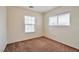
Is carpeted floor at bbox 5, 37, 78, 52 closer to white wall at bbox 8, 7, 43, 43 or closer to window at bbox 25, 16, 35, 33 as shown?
white wall at bbox 8, 7, 43, 43

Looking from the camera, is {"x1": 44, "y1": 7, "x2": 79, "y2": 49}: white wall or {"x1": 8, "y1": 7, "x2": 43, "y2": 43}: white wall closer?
{"x1": 44, "y1": 7, "x2": 79, "y2": 49}: white wall

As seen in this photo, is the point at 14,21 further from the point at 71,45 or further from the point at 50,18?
the point at 71,45

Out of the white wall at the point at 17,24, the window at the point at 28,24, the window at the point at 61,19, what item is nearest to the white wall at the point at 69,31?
the window at the point at 61,19

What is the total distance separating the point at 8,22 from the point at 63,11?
8.48 ft

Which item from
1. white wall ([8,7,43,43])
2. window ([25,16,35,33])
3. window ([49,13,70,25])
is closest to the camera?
window ([49,13,70,25])

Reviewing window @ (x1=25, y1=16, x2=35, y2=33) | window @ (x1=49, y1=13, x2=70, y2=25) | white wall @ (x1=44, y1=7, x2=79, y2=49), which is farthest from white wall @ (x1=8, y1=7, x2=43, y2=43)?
white wall @ (x1=44, y1=7, x2=79, y2=49)

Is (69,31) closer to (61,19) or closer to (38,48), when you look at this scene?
(61,19)

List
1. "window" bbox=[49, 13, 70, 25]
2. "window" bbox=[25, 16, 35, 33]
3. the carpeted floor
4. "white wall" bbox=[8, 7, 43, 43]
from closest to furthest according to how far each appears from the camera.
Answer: the carpeted floor < "window" bbox=[49, 13, 70, 25] < "white wall" bbox=[8, 7, 43, 43] < "window" bbox=[25, 16, 35, 33]

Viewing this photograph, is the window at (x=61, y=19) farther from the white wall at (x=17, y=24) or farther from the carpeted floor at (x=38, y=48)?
the white wall at (x=17, y=24)

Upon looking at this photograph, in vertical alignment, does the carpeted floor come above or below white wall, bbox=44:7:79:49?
below

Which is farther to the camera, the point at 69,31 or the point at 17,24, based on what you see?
the point at 17,24

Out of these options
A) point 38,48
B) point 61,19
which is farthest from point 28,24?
point 61,19

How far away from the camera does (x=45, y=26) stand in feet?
16.8
